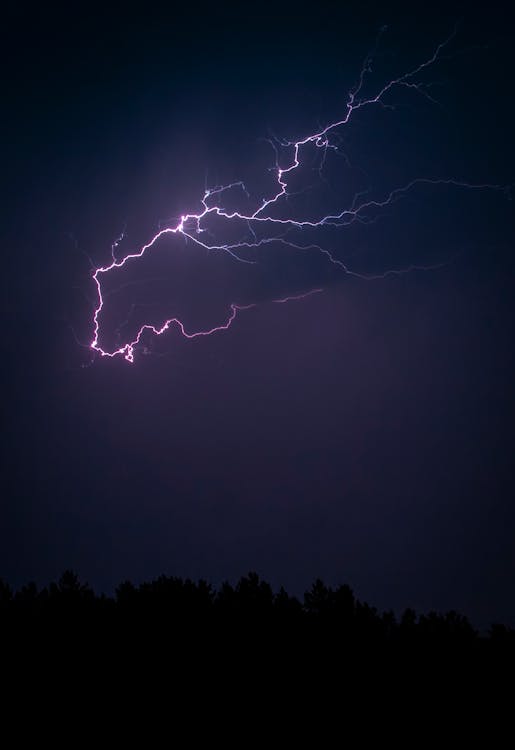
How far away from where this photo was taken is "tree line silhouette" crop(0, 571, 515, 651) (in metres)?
6.09

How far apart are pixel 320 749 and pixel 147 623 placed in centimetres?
254

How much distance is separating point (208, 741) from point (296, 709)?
3.34 ft

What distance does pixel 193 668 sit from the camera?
563 centimetres

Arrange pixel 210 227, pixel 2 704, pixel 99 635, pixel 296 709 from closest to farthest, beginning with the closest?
pixel 2 704 < pixel 296 709 < pixel 99 635 < pixel 210 227

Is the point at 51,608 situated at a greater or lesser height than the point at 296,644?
greater

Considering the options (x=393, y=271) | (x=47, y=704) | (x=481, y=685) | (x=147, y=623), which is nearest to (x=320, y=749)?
(x=481, y=685)

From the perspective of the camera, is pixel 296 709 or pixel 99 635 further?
pixel 99 635

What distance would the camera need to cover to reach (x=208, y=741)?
16.2 ft

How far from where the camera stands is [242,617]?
661 centimetres

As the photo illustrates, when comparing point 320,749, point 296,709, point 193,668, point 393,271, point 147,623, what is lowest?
point 320,749

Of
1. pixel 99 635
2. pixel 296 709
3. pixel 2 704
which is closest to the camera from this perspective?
pixel 2 704

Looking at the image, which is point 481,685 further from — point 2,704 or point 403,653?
point 2,704

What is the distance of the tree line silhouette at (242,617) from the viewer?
6090 mm

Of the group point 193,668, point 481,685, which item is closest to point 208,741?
point 193,668
